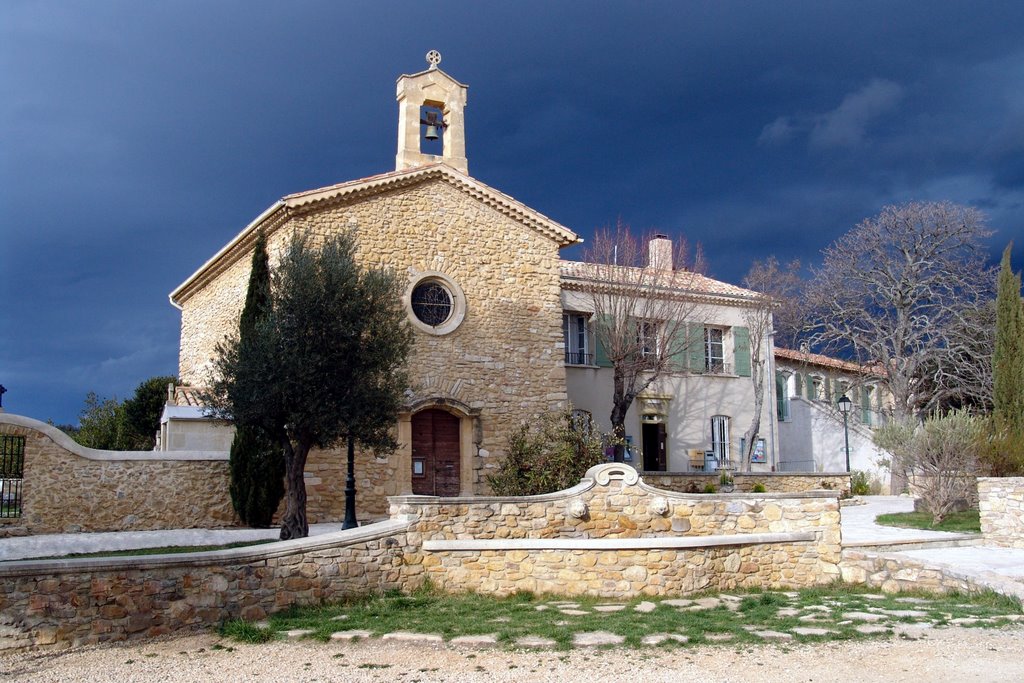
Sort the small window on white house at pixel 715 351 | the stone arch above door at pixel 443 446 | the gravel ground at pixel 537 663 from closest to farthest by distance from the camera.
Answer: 1. the gravel ground at pixel 537 663
2. the stone arch above door at pixel 443 446
3. the small window on white house at pixel 715 351

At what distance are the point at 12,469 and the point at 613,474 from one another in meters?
10.4

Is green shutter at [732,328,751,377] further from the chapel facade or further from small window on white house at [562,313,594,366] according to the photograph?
the chapel facade

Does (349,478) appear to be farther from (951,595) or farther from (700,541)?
(951,595)

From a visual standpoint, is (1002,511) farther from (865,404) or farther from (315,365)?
(865,404)

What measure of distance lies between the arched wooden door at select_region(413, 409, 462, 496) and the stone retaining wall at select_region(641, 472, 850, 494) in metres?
4.71

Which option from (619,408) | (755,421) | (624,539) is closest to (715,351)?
(755,421)

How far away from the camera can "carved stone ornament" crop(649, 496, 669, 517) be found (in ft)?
43.7

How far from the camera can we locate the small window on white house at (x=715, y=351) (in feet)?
90.5

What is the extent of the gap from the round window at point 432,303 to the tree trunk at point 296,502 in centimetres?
571

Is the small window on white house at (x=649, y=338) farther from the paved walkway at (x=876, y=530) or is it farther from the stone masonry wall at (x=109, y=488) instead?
the stone masonry wall at (x=109, y=488)

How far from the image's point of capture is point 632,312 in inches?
983

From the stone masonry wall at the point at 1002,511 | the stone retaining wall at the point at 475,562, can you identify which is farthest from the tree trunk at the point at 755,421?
the stone retaining wall at the point at 475,562

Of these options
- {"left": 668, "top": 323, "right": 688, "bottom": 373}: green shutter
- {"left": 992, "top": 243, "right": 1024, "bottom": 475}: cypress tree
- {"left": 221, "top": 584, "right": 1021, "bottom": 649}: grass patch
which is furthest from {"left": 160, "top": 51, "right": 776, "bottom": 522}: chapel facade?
{"left": 992, "top": 243, "right": 1024, "bottom": 475}: cypress tree

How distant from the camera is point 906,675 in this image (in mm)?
7914
